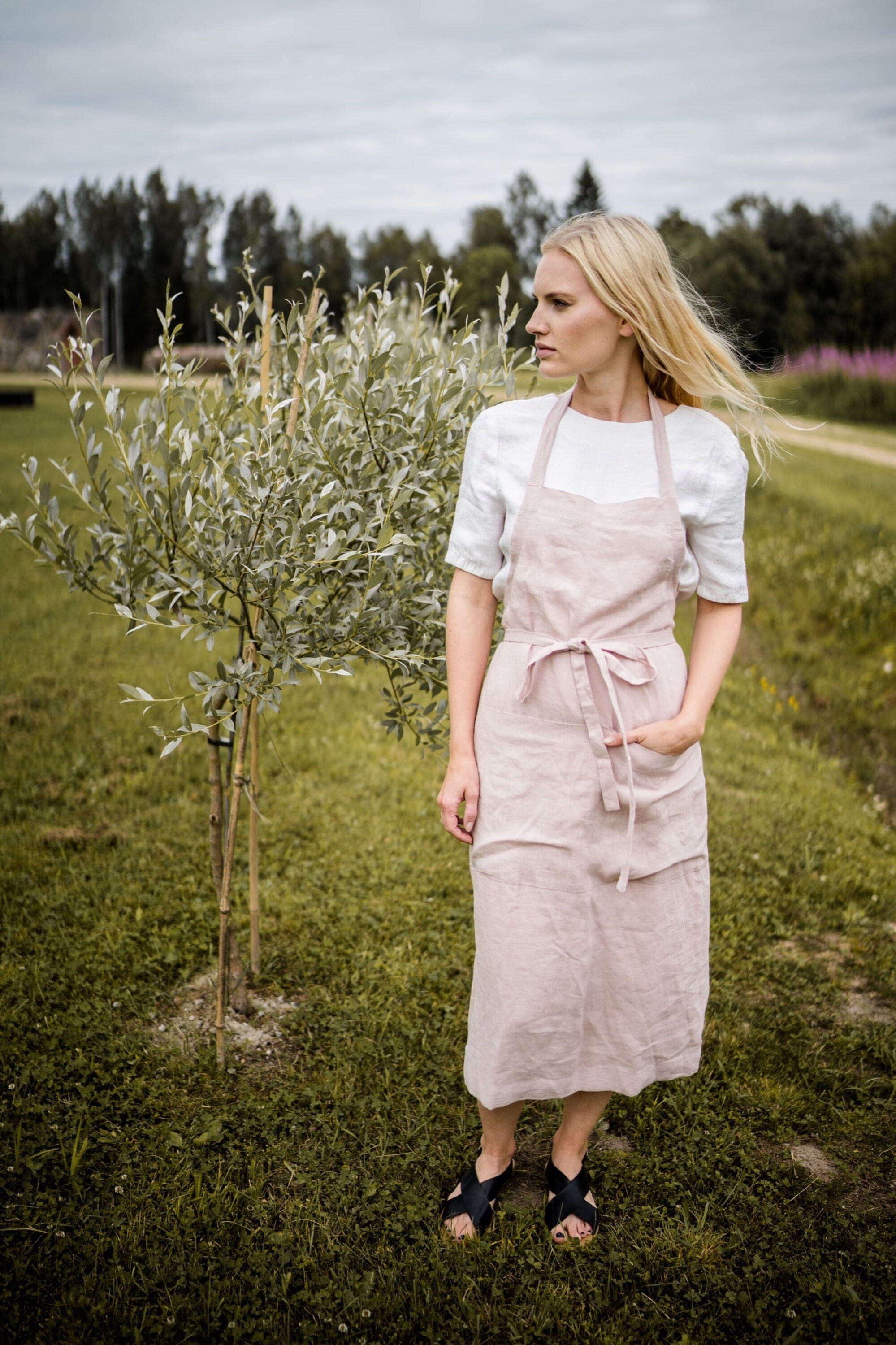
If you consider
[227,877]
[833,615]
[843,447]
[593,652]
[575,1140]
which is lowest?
[575,1140]

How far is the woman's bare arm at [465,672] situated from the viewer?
96.2 inches

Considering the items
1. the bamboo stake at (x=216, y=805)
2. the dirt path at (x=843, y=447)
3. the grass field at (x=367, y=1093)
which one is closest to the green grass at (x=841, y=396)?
the dirt path at (x=843, y=447)

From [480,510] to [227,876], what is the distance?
1573mm

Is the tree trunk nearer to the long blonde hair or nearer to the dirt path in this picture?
the long blonde hair

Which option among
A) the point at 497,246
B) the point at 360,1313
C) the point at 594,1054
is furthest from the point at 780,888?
the point at 497,246

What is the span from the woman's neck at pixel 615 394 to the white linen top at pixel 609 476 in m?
0.03

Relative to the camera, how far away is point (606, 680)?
7.55ft

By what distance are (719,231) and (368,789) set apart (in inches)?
1682

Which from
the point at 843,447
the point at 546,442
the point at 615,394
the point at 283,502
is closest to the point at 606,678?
the point at 546,442

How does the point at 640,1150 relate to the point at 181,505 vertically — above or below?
below

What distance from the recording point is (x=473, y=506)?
2373 mm

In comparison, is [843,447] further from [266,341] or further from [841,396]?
[266,341]

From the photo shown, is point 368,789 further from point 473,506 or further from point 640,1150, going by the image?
point 473,506

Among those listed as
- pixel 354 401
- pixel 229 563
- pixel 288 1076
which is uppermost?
pixel 354 401
